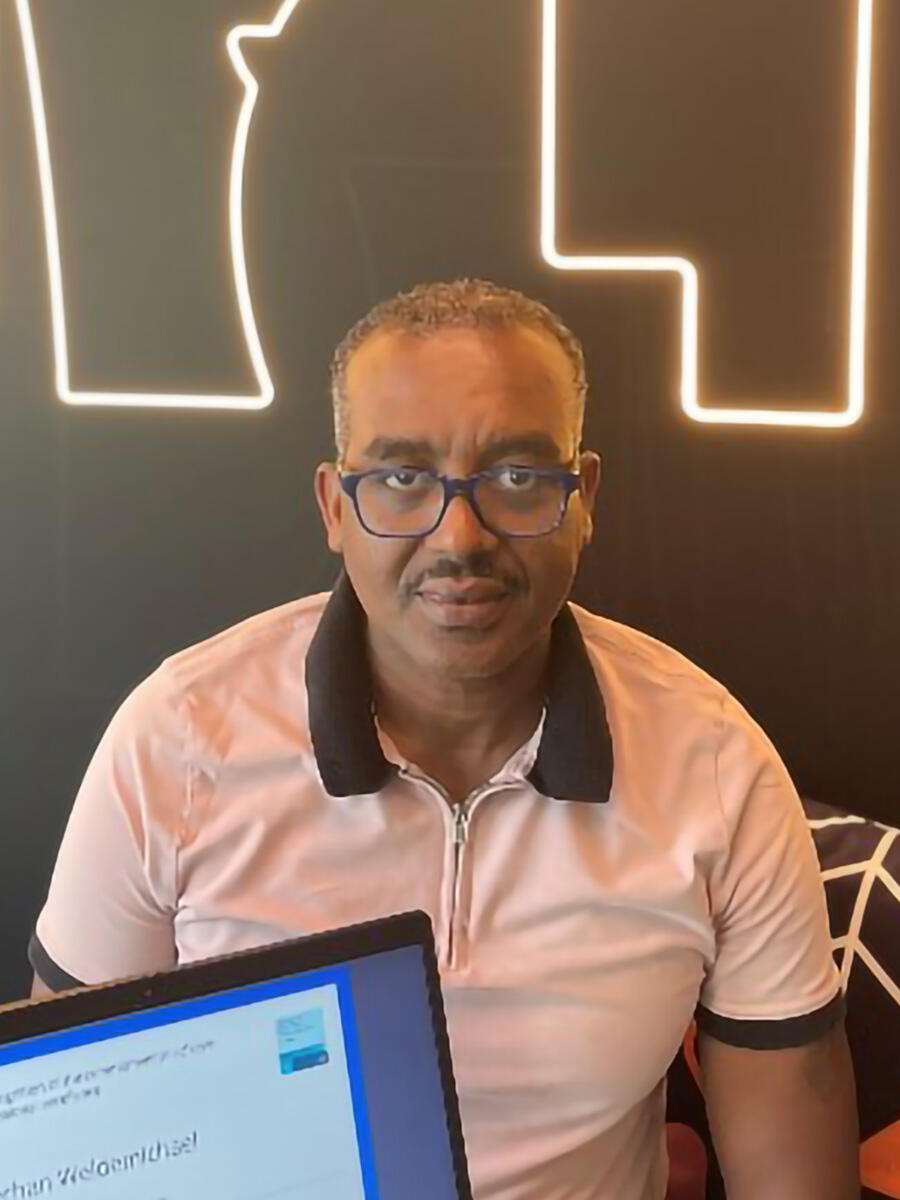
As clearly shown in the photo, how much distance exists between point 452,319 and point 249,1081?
58cm

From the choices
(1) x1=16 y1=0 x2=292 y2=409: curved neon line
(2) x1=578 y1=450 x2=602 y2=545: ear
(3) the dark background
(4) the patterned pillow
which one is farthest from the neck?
(1) x1=16 y1=0 x2=292 y2=409: curved neon line

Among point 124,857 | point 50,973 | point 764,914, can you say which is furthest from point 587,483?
point 50,973

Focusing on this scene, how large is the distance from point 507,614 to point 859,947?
0.60 m

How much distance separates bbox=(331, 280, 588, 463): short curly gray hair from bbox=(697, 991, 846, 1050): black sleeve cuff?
→ 0.50 metres

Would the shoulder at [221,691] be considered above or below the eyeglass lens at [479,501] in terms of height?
below

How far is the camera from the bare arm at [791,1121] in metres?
1.10

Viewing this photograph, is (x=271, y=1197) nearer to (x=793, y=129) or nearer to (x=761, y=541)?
(x=761, y=541)

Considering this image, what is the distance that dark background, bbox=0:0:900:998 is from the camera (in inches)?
59.0

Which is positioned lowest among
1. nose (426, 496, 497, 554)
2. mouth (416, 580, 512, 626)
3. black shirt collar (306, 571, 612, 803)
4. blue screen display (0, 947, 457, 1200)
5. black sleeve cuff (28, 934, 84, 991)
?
black sleeve cuff (28, 934, 84, 991)

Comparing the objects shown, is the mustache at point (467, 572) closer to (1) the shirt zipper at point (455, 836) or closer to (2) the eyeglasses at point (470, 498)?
(2) the eyeglasses at point (470, 498)

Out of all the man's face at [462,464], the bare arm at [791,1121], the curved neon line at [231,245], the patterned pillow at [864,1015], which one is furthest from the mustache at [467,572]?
the curved neon line at [231,245]

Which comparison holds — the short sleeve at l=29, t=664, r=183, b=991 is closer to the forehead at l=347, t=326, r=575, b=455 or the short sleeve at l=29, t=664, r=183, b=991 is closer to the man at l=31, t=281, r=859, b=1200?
the man at l=31, t=281, r=859, b=1200

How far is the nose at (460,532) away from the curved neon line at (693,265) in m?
0.62

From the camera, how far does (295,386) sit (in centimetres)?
165
